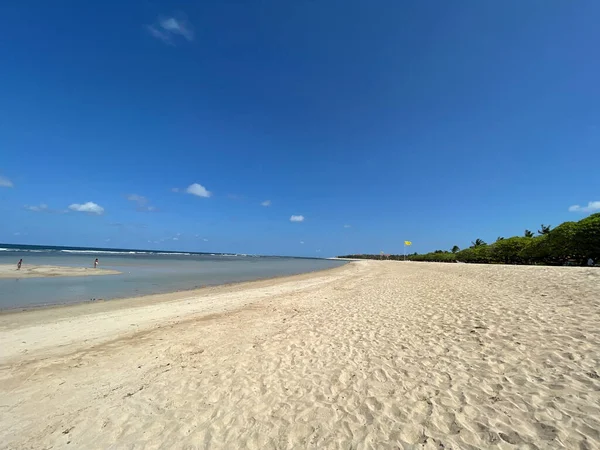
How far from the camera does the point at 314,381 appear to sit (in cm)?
548

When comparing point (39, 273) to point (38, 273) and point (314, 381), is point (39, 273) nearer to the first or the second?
point (38, 273)

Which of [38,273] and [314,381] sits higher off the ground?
[38,273]

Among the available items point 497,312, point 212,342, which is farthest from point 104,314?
point 497,312

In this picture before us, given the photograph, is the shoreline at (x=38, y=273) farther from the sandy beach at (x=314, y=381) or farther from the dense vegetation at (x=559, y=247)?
the dense vegetation at (x=559, y=247)

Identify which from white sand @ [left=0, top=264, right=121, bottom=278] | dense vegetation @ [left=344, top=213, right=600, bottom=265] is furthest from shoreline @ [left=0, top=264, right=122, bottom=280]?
dense vegetation @ [left=344, top=213, right=600, bottom=265]

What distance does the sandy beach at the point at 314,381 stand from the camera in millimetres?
3900

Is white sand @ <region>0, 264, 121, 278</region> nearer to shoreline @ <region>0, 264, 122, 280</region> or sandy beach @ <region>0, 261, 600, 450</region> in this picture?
shoreline @ <region>0, 264, 122, 280</region>

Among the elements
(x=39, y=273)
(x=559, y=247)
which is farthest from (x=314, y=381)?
(x=559, y=247)

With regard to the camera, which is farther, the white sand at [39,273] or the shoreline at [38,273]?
the white sand at [39,273]

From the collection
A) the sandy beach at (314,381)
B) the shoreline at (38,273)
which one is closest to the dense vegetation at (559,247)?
the sandy beach at (314,381)

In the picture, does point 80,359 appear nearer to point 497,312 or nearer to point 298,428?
point 298,428

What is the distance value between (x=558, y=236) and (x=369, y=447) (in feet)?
139

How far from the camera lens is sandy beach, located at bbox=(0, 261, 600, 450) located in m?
3.90

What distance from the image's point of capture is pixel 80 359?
6.93m
